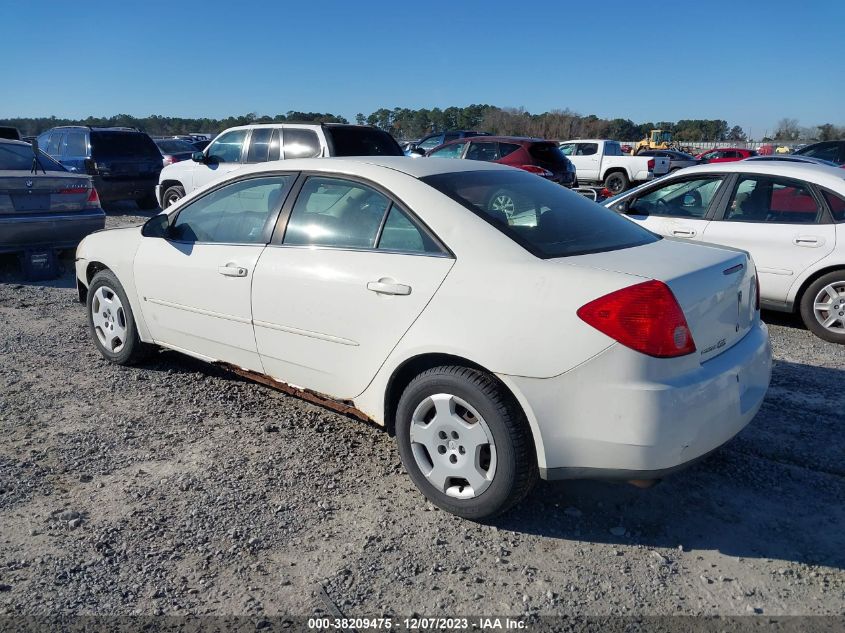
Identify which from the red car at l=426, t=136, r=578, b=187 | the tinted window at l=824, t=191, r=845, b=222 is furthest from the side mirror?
the red car at l=426, t=136, r=578, b=187

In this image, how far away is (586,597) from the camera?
8.92 feet

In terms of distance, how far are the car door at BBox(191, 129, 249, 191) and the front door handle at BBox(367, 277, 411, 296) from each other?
Answer: 907cm

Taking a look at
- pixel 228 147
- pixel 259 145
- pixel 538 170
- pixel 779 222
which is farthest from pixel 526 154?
pixel 779 222

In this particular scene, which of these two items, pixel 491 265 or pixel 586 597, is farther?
pixel 491 265

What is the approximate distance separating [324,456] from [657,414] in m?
1.86

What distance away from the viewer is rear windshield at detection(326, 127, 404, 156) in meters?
10.7

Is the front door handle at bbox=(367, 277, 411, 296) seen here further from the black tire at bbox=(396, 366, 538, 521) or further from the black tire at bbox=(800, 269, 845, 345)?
the black tire at bbox=(800, 269, 845, 345)

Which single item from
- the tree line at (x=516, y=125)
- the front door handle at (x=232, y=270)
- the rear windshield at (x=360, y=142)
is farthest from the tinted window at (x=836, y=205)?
the tree line at (x=516, y=125)

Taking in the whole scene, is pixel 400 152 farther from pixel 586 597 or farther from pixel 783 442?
pixel 586 597

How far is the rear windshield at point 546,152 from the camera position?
14.7m

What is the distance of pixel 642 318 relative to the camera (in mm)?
2744

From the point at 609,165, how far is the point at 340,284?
835 inches

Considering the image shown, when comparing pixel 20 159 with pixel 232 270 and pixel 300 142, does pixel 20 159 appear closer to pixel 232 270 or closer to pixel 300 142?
pixel 300 142

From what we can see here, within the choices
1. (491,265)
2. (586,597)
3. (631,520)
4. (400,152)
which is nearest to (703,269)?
(491,265)
